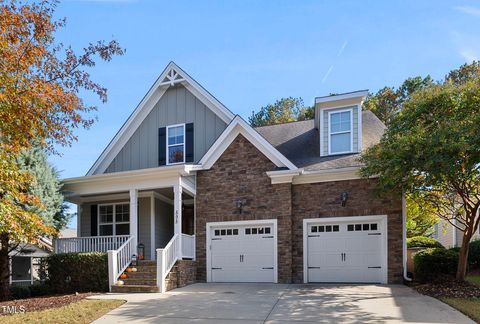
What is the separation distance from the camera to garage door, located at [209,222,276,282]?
567 inches

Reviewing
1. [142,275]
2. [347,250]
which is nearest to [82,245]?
[142,275]

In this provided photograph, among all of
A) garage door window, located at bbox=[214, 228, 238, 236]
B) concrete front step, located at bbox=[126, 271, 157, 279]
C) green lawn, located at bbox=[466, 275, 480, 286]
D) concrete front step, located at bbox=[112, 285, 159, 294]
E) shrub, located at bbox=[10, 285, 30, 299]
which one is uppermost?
garage door window, located at bbox=[214, 228, 238, 236]

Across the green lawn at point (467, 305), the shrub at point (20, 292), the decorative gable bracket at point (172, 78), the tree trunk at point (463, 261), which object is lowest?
the shrub at point (20, 292)

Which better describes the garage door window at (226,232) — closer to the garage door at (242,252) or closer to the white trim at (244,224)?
the garage door at (242,252)

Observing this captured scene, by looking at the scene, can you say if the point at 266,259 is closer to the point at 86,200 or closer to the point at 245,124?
the point at 245,124

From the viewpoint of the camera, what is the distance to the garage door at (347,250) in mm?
13584

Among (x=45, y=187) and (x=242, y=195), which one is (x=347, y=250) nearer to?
(x=242, y=195)

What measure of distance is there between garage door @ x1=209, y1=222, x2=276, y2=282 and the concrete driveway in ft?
5.89

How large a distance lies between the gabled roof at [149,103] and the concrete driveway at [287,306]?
7640 mm

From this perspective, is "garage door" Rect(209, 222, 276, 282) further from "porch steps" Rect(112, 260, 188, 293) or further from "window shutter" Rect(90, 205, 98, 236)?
"window shutter" Rect(90, 205, 98, 236)

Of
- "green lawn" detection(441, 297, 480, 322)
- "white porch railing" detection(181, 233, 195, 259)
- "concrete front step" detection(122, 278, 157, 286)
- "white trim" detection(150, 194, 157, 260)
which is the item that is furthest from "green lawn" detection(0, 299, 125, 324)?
"green lawn" detection(441, 297, 480, 322)

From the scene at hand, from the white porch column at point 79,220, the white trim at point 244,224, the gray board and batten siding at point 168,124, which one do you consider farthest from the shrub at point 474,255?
the white porch column at point 79,220

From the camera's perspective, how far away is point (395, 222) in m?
13.5

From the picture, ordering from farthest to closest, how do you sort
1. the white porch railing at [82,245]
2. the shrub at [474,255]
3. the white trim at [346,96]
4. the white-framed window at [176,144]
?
1. the shrub at [474,255]
2. the white-framed window at [176,144]
3. the white trim at [346,96]
4. the white porch railing at [82,245]
